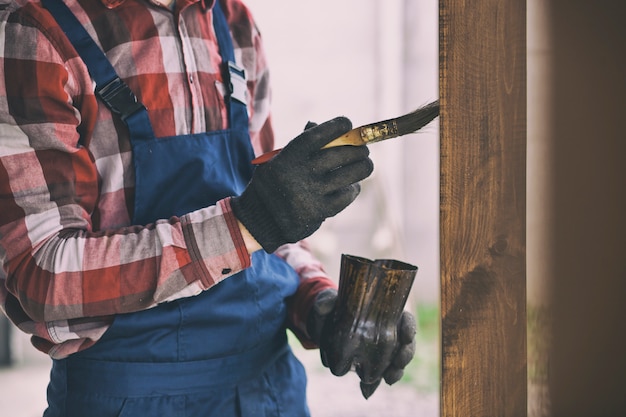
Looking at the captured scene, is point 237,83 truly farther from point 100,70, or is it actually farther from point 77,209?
point 77,209

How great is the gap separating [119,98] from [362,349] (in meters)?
0.66

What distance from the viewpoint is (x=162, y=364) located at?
1.45 m

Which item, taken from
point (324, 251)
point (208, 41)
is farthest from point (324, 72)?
point (208, 41)

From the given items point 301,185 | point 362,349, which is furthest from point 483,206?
point 362,349

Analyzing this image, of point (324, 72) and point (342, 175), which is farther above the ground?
point (324, 72)

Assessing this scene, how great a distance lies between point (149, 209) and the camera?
1.47 metres

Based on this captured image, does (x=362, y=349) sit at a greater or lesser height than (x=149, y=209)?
lesser

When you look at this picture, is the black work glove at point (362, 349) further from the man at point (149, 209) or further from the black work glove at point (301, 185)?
the black work glove at point (301, 185)

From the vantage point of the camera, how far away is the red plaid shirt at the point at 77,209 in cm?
132

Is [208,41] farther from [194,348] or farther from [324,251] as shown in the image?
[324,251]

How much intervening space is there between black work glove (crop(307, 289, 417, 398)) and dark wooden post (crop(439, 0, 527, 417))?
406 millimetres

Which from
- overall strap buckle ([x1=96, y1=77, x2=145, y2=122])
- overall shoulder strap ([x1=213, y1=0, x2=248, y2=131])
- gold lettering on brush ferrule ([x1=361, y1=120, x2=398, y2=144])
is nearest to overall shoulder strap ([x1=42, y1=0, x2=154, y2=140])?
overall strap buckle ([x1=96, y1=77, x2=145, y2=122])

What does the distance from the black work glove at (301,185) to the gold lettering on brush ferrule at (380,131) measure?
40 mm

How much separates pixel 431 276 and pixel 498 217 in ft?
14.8
